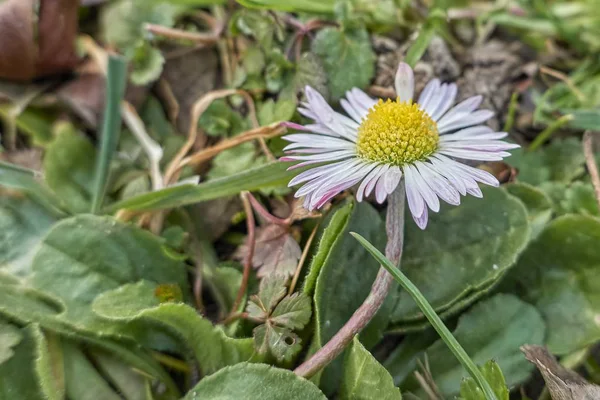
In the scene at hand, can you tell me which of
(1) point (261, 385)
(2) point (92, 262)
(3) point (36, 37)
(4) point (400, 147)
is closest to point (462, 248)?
(4) point (400, 147)

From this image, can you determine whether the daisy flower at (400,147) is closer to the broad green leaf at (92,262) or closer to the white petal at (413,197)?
the white petal at (413,197)

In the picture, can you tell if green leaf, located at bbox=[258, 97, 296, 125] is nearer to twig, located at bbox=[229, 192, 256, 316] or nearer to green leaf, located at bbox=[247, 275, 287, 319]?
twig, located at bbox=[229, 192, 256, 316]

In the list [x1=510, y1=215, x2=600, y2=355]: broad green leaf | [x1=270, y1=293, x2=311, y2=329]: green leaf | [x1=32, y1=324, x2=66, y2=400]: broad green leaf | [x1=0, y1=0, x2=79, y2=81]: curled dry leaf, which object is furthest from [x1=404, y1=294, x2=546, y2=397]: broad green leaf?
[x1=0, y1=0, x2=79, y2=81]: curled dry leaf

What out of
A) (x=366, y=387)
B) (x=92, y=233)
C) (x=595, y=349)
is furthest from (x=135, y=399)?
(x=595, y=349)

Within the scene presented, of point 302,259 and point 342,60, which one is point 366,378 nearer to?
point 302,259

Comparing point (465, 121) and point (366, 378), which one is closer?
point (366, 378)
